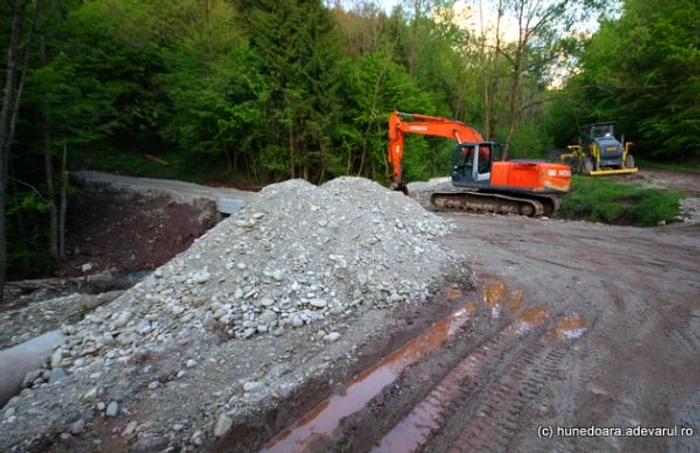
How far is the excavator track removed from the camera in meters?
11.0

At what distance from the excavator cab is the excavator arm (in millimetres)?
373

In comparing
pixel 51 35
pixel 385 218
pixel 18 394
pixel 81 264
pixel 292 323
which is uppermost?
pixel 51 35

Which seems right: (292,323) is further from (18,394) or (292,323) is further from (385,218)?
(385,218)

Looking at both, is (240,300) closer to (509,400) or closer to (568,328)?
(509,400)

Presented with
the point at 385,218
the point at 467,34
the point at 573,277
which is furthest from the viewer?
the point at 467,34

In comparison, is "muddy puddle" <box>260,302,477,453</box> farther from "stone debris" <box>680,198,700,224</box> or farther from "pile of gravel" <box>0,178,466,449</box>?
"stone debris" <box>680,198,700,224</box>

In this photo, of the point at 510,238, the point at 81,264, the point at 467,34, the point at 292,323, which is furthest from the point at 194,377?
the point at 467,34

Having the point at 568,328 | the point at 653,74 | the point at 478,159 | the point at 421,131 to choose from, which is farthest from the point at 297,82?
the point at 653,74

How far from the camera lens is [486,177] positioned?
37.9ft

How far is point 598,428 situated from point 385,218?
14.9 ft

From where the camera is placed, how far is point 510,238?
8164 mm

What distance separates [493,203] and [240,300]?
9481 mm

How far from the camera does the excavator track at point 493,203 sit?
11.0m

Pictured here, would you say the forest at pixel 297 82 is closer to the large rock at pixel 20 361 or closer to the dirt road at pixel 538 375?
the large rock at pixel 20 361
